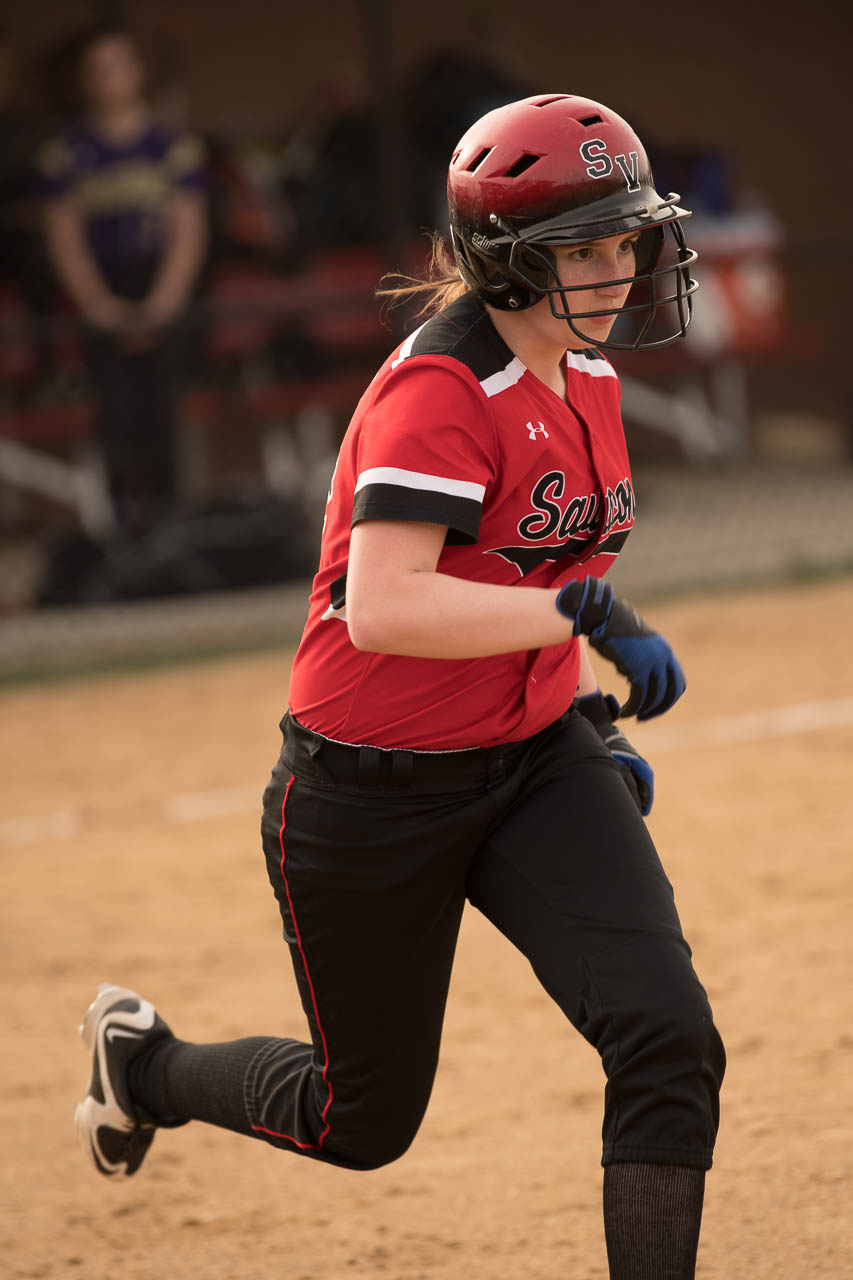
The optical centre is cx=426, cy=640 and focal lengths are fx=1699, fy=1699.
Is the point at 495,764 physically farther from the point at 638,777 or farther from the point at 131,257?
the point at 131,257

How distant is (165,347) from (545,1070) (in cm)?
634

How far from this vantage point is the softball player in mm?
2457

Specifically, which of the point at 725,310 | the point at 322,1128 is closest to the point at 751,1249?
the point at 322,1128

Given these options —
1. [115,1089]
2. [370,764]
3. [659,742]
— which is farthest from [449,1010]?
[659,742]

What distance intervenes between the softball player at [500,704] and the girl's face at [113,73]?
643 centimetres

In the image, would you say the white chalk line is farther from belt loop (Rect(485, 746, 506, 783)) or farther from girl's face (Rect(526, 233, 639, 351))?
girl's face (Rect(526, 233, 639, 351))

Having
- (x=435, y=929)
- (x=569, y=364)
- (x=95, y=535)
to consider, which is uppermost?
(x=569, y=364)

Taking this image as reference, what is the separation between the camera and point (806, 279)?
15.0m

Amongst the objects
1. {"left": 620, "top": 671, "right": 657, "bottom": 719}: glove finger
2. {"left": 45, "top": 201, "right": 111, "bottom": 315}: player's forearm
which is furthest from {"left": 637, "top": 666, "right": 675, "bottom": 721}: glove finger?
{"left": 45, "top": 201, "right": 111, "bottom": 315}: player's forearm

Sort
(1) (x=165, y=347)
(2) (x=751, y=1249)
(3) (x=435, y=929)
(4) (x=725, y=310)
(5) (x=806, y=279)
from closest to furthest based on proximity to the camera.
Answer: (3) (x=435, y=929) → (2) (x=751, y=1249) → (1) (x=165, y=347) → (4) (x=725, y=310) → (5) (x=806, y=279)

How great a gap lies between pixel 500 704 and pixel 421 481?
1.48 ft

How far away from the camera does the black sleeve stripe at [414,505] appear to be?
8.03ft

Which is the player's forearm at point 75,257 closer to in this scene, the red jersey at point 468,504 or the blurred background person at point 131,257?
the blurred background person at point 131,257

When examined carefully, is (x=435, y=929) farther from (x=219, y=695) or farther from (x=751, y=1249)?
(x=219, y=695)
